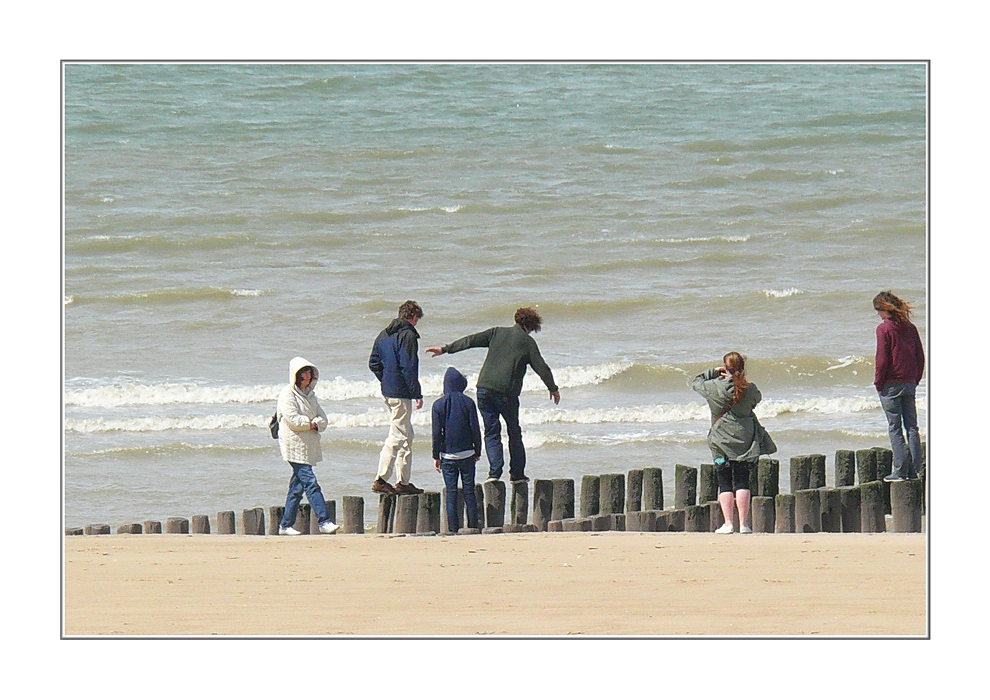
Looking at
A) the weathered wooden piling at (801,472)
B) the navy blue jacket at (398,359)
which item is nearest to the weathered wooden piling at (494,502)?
the navy blue jacket at (398,359)

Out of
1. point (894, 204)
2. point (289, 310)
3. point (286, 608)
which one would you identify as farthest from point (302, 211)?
point (286, 608)

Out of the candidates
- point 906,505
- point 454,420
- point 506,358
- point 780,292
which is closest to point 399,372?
point 454,420

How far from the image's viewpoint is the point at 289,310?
19688 mm

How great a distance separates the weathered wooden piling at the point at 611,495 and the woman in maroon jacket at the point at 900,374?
5.94ft

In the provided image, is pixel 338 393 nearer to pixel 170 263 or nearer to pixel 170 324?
pixel 170 324

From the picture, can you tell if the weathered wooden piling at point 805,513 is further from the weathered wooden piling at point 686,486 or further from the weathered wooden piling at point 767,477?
the weathered wooden piling at point 686,486

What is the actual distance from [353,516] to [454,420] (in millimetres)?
1093

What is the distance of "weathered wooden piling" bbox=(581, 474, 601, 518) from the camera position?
875cm

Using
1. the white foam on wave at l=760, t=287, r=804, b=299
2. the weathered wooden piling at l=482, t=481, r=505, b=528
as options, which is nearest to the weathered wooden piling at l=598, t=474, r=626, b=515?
the weathered wooden piling at l=482, t=481, r=505, b=528

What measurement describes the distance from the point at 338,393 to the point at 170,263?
7.26 meters

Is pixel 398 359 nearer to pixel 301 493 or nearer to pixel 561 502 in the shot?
pixel 301 493

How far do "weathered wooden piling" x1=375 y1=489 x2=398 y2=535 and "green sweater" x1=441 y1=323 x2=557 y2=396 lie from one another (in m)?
0.99

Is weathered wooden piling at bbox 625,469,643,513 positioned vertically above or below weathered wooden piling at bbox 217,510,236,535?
above

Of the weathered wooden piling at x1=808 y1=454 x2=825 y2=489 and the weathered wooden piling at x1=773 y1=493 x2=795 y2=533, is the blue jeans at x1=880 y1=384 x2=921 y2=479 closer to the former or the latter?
the weathered wooden piling at x1=808 y1=454 x2=825 y2=489
